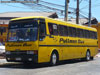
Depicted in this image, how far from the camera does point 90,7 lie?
1460 inches

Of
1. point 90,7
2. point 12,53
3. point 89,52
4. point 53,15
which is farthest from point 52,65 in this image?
point 53,15

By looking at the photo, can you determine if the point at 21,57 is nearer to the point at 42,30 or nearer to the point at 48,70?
the point at 42,30

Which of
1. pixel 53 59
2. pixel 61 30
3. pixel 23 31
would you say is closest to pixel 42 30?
pixel 23 31

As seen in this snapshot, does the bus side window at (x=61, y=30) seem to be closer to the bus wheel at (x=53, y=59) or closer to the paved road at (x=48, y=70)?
the bus wheel at (x=53, y=59)

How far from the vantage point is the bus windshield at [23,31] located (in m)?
14.7

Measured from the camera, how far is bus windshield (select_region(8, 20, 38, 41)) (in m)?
14.7

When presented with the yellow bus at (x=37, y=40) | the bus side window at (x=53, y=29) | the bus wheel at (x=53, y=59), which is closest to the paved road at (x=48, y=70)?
the yellow bus at (x=37, y=40)

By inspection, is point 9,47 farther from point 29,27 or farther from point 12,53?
point 29,27

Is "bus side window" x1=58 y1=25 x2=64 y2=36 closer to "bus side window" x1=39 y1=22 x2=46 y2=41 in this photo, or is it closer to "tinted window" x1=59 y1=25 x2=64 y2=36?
"tinted window" x1=59 y1=25 x2=64 y2=36

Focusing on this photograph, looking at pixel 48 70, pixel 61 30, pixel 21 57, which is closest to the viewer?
pixel 48 70

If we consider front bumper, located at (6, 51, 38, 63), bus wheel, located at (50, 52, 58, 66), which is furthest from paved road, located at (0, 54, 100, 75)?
bus wheel, located at (50, 52, 58, 66)

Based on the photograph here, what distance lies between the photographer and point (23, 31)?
15.1 metres

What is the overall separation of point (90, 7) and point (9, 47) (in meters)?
24.1

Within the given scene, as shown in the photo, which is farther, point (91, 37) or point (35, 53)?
point (91, 37)
